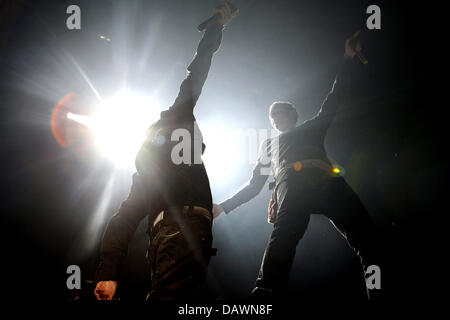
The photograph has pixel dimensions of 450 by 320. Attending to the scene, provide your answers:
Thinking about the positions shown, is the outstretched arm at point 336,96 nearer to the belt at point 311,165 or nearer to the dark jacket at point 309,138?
the dark jacket at point 309,138

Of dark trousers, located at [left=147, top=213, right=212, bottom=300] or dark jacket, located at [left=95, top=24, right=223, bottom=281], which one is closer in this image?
dark trousers, located at [left=147, top=213, right=212, bottom=300]

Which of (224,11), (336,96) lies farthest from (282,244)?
(224,11)

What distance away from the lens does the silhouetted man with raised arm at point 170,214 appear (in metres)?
0.84

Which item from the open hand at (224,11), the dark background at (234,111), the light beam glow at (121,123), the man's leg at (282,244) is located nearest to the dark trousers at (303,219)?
the man's leg at (282,244)

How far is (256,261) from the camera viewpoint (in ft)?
14.4

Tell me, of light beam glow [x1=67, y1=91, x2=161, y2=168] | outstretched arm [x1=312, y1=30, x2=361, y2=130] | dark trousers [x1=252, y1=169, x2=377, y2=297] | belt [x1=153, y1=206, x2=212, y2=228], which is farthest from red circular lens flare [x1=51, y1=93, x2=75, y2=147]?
outstretched arm [x1=312, y1=30, x2=361, y2=130]

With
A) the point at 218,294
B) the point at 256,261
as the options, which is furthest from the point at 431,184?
the point at 218,294

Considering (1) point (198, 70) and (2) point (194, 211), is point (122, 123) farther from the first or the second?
(2) point (194, 211)

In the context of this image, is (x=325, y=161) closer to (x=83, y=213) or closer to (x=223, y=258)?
(x=83, y=213)

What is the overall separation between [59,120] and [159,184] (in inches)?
95.2

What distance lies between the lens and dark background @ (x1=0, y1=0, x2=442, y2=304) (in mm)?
2289

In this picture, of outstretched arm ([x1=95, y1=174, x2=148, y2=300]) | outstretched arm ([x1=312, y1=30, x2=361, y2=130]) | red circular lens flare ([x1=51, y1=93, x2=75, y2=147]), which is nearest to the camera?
outstretched arm ([x1=95, y1=174, x2=148, y2=300])

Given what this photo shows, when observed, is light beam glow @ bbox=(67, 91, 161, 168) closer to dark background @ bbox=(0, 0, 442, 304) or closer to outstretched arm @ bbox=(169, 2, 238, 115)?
dark background @ bbox=(0, 0, 442, 304)

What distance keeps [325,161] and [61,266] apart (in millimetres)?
3156
